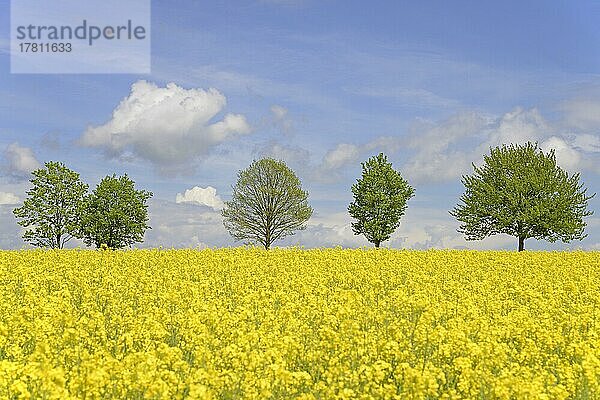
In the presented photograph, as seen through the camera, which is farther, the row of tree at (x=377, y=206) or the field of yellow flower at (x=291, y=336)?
the row of tree at (x=377, y=206)

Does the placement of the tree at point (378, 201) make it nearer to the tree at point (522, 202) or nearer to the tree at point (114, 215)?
the tree at point (522, 202)

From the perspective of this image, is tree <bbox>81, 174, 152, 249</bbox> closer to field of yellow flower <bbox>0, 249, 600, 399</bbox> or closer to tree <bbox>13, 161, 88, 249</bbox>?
tree <bbox>13, 161, 88, 249</bbox>

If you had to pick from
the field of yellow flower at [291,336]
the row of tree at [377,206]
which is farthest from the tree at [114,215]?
the field of yellow flower at [291,336]

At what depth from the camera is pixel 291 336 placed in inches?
382

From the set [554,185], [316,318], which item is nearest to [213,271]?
[316,318]

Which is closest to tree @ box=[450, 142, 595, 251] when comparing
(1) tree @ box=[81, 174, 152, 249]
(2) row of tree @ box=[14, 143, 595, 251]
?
(2) row of tree @ box=[14, 143, 595, 251]

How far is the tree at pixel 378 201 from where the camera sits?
49969 mm

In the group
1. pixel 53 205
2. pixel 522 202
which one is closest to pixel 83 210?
pixel 53 205

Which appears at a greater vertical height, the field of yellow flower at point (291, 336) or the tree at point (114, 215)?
the tree at point (114, 215)

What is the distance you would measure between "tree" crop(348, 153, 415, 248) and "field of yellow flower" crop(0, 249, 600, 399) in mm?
28299

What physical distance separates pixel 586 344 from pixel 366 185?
41.1 meters

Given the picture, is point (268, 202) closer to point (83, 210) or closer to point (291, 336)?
point (83, 210)

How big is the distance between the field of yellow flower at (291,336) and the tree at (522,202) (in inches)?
1053

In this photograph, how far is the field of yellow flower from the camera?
7.35 m
